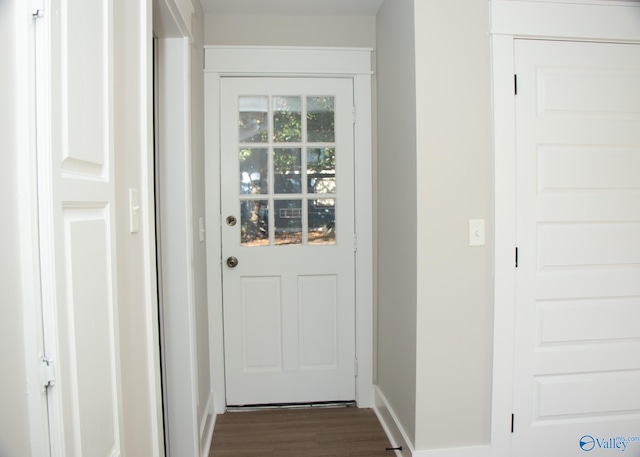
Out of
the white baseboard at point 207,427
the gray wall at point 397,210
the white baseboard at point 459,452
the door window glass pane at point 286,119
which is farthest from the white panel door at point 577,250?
the white baseboard at point 207,427

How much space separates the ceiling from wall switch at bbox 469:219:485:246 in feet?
4.44

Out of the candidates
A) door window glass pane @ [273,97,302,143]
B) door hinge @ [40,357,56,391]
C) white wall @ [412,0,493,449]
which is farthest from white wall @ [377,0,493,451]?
door hinge @ [40,357,56,391]

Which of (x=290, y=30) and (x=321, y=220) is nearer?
(x=290, y=30)

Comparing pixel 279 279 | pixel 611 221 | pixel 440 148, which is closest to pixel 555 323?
pixel 611 221

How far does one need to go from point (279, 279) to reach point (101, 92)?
5.30 ft

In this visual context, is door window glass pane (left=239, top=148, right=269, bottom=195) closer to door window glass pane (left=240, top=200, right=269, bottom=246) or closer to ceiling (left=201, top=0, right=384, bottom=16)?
door window glass pane (left=240, top=200, right=269, bottom=246)

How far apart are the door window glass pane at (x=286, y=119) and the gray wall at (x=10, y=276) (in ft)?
5.69

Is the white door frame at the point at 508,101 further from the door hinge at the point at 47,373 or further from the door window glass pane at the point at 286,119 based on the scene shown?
the door hinge at the point at 47,373

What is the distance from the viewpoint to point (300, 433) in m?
2.05

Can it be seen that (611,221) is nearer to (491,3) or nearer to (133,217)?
(491,3)

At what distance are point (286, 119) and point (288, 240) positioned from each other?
2.46 feet

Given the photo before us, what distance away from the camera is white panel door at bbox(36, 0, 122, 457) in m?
0.63

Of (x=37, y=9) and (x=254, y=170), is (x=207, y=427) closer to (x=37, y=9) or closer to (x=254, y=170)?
(x=254, y=170)

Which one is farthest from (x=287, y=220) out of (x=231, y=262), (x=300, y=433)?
(x=300, y=433)
